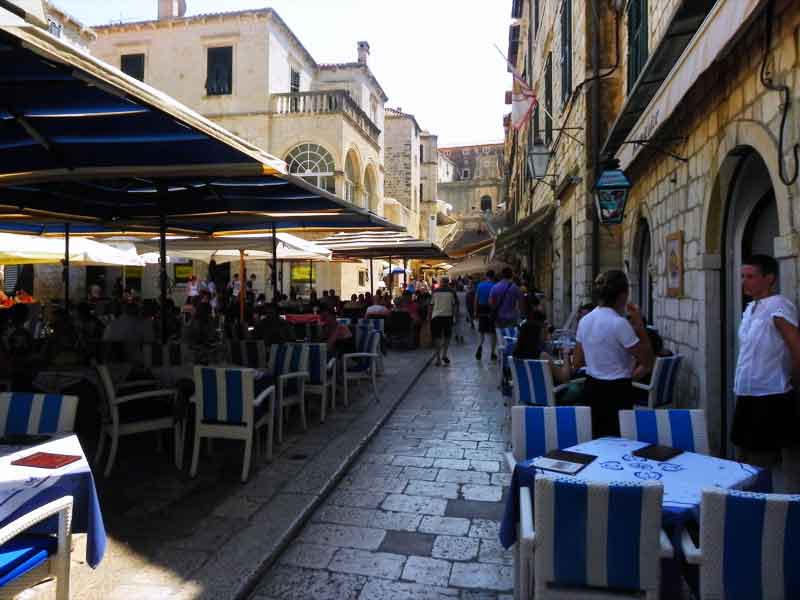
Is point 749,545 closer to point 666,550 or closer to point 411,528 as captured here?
point 666,550

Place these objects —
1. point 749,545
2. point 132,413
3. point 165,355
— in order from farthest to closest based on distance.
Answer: point 165,355
point 132,413
point 749,545

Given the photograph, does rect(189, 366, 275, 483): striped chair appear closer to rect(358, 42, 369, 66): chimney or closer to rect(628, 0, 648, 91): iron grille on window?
rect(628, 0, 648, 91): iron grille on window

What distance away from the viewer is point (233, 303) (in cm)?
1415

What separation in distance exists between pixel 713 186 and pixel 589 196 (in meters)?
4.96

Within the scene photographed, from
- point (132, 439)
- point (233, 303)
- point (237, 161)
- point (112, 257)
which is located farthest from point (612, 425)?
point (233, 303)

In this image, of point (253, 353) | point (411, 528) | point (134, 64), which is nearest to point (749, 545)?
point (411, 528)

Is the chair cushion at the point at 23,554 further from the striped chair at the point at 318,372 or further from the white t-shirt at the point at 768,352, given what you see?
the striped chair at the point at 318,372

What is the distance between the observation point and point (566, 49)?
452 inches

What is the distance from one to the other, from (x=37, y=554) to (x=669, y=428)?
10.3ft

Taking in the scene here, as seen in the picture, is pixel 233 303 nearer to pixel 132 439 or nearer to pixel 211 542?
pixel 132 439

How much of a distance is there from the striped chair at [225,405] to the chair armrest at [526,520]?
270 centimetres

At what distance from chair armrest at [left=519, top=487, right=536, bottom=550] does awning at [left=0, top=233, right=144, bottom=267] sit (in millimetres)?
9583

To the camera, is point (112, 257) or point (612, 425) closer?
point (612, 425)

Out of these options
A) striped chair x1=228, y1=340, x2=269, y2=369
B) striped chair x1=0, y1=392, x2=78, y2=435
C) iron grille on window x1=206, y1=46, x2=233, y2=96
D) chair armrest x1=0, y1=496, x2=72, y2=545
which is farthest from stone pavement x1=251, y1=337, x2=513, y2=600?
iron grille on window x1=206, y1=46, x2=233, y2=96
